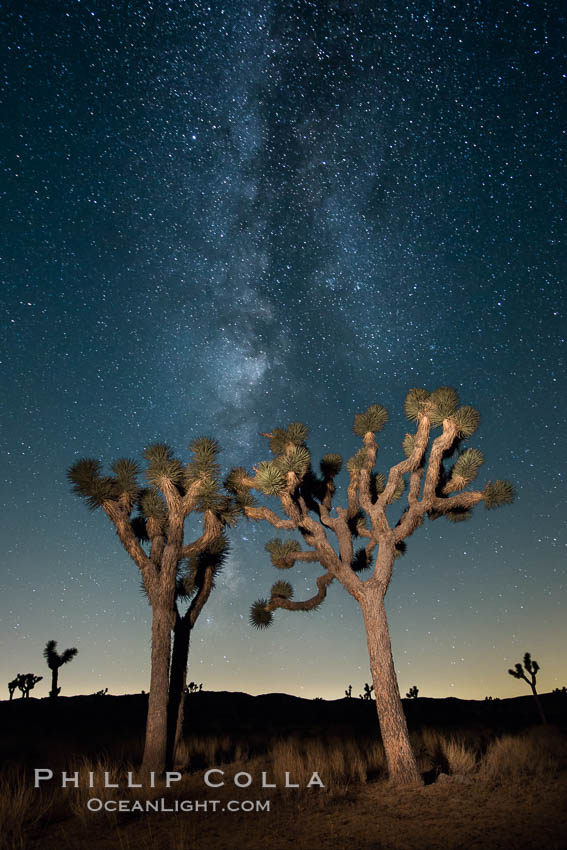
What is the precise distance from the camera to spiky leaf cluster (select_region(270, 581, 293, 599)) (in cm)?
1262

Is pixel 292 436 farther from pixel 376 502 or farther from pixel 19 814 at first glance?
pixel 19 814

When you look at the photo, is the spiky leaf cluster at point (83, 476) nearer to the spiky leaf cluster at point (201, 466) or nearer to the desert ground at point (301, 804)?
the spiky leaf cluster at point (201, 466)

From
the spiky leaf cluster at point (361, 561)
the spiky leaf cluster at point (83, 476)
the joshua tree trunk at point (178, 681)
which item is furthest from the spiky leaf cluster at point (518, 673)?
the spiky leaf cluster at point (83, 476)

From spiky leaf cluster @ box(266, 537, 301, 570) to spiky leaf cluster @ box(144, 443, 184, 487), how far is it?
290 cm

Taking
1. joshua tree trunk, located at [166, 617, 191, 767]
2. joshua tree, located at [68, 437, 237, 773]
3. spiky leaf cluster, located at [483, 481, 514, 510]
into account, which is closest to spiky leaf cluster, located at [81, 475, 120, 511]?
joshua tree, located at [68, 437, 237, 773]

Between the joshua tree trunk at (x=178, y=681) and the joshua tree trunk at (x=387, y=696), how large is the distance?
4.56 meters

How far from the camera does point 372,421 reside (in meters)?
11.8

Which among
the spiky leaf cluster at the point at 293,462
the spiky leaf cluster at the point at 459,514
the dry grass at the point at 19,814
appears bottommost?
the dry grass at the point at 19,814

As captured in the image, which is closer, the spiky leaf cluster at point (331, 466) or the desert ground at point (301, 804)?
the desert ground at point (301, 804)

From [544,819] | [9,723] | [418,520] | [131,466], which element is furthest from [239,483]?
[9,723]

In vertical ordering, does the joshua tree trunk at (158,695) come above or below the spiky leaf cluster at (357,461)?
below

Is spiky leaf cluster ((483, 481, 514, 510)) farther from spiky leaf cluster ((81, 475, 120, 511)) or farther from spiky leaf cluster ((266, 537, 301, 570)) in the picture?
spiky leaf cluster ((81, 475, 120, 511))

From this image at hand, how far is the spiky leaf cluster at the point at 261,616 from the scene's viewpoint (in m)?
12.5

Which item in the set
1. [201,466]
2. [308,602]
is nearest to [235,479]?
[201,466]
